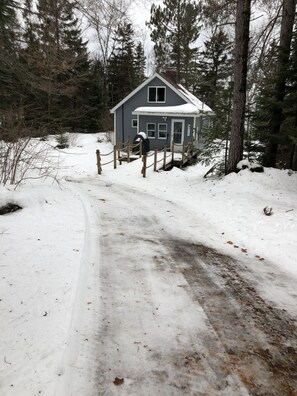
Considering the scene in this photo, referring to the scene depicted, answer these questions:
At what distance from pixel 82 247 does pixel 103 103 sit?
101 feet

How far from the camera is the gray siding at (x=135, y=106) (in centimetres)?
2292

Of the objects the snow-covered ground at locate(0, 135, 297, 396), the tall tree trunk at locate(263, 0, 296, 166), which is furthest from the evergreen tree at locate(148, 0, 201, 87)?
the snow-covered ground at locate(0, 135, 297, 396)

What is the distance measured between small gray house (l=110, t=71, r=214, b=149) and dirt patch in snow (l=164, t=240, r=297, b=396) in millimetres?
17655

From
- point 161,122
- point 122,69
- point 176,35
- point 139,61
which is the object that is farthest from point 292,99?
point 139,61

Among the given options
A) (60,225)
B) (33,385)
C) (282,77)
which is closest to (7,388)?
(33,385)

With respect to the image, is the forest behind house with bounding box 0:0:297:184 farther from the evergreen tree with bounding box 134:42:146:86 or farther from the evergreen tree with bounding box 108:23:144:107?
the evergreen tree with bounding box 134:42:146:86

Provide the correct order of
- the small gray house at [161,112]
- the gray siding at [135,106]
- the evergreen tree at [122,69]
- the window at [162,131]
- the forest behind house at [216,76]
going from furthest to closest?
the evergreen tree at [122,69] < the gray siding at [135,106] < the window at [162,131] < the small gray house at [161,112] < the forest behind house at [216,76]

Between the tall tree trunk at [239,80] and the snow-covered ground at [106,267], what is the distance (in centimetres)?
92

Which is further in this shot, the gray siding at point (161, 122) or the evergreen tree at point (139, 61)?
the evergreen tree at point (139, 61)

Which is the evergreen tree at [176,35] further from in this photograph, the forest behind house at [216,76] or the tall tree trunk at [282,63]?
the tall tree trunk at [282,63]

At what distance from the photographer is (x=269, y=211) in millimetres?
7305

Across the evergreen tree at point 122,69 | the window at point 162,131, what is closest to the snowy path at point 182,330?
the window at point 162,131

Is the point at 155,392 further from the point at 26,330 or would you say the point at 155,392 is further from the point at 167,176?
the point at 167,176

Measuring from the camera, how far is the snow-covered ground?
2797mm
